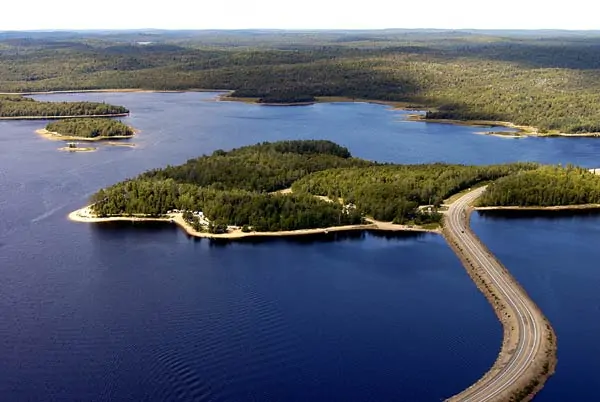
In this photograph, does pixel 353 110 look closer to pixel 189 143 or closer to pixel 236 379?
pixel 189 143

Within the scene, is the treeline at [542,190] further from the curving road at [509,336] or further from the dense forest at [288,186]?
the curving road at [509,336]

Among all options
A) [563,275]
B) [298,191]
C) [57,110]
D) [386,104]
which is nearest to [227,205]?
[298,191]

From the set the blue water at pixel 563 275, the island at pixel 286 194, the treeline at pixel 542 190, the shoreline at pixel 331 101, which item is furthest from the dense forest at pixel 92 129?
the blue water at pixel 563 275

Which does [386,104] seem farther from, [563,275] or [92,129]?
[563,275]


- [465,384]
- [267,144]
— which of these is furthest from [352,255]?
[267,144]

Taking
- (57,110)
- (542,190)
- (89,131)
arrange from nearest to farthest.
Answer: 1. (542,190)
2. (89,131)
3. (57,110)
